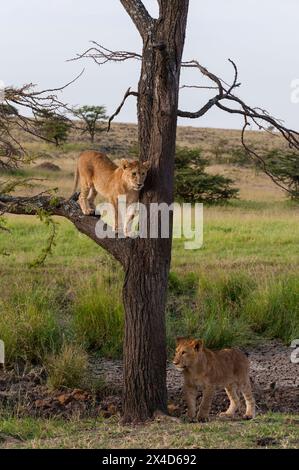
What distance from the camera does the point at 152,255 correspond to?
30.2 ft

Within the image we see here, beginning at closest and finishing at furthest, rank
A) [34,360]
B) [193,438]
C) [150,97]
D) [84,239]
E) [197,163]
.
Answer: [193,438] < [150,97] < [34,360] < [84,239] < [197,163]

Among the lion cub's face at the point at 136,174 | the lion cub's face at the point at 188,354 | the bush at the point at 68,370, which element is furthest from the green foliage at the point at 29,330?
the lion cub's face at the point at 136,174

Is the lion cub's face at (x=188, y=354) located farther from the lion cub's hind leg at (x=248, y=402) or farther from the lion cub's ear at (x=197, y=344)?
the lion cub's hind leg at (x=248, y=402)

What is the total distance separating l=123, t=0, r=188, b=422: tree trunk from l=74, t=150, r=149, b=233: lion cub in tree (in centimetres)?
18

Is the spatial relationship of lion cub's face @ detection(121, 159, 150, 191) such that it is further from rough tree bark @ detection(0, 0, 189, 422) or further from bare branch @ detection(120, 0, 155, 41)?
bare branch @ detection(120, 0, 155, 41)

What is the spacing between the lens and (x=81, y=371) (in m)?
11.2

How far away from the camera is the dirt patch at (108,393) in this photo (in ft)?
34.0

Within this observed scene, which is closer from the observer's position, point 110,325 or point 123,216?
point 123,216

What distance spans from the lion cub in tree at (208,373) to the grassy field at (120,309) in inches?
22.1

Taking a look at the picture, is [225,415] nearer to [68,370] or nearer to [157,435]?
[68,370]

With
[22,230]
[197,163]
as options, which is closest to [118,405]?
[22,230]

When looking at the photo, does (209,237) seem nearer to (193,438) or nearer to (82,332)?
(82,332)

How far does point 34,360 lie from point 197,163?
23.4m

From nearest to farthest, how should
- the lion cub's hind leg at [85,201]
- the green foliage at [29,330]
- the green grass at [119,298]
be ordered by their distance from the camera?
1. the lion cub's hind leg at [85,201]
2. the green foliage at [29,330]
3. the green grass at [119,298]
